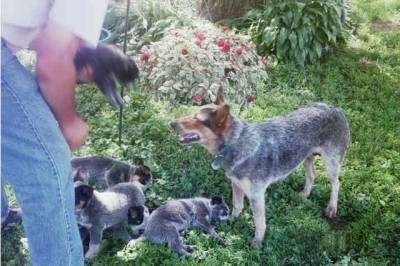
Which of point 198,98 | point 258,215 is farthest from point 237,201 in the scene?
point 198,98

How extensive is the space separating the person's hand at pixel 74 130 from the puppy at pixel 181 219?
186 cm

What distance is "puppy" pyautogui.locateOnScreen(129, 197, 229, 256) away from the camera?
444 centimetres

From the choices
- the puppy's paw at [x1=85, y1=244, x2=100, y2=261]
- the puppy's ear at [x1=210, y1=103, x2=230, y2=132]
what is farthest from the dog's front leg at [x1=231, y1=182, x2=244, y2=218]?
the puppy's paw at [x1=85, y1=244, x2=100, y2=261]

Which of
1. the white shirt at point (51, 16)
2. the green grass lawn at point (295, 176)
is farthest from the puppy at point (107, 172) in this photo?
the white shirt at point (51, 16)

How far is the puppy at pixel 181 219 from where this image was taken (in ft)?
14.6

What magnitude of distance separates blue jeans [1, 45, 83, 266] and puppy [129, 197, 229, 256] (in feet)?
5.10

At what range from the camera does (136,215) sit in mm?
4551

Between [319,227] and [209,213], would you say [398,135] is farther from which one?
[209,213]

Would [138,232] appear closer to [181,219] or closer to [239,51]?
[181,219]

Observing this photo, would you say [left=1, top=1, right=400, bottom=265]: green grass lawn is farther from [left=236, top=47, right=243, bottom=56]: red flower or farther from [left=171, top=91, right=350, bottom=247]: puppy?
[left=236, top=47, right=243, bottom=56]: red flower

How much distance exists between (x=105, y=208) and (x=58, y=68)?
89.2 inches

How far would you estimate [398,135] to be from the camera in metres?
6.41

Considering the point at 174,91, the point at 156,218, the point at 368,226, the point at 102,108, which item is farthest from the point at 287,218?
the point at 102,108

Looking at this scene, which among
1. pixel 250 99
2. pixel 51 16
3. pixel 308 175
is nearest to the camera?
pixel 51 16
